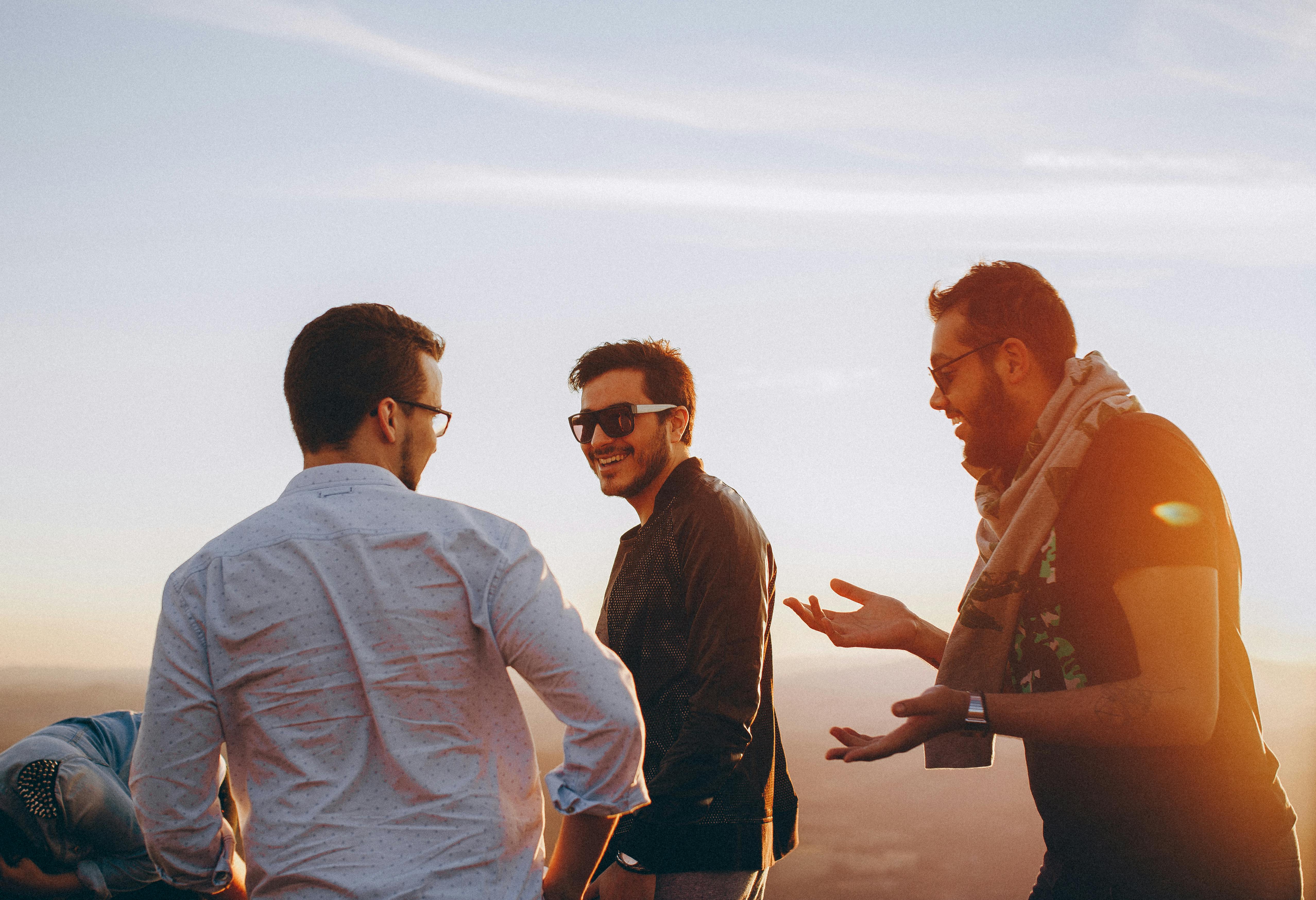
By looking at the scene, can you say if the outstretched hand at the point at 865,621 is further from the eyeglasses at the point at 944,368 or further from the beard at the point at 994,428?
the eyeglasses at the point at 944,368

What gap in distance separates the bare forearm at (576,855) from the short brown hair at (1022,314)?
1.86 meters

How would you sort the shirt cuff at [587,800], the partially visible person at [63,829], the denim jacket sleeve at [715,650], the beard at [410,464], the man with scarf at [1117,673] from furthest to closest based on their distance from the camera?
the partially visible person at [63,829]
the denim jacket sleeve at [715,650]
the beard at [410,464]
the man with scarf at [1117,673]
the shirt cuff at [587,800]

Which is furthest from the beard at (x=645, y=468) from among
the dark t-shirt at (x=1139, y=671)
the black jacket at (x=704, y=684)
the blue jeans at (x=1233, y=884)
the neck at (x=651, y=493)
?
the blue jeans at (x=1233, y=884)

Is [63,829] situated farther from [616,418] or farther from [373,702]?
[616,418]

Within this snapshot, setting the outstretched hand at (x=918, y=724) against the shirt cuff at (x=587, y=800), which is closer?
the shirt cuff at (x=587, y=800)

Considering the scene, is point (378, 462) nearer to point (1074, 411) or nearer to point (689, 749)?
point (689, 749)

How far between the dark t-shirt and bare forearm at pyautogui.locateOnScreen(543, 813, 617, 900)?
1243mm

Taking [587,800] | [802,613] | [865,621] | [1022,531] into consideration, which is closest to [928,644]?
[865,621]

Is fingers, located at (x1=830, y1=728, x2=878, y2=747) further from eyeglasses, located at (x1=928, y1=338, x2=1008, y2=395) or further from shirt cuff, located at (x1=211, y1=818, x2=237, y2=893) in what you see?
shirt cuff, located at (x1=211, y1=818, x2=237, y2=893)

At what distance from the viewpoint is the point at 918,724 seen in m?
2.20

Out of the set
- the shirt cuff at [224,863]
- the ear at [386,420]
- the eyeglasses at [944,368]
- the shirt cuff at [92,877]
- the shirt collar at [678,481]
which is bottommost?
the shirt cuff at [92,877]

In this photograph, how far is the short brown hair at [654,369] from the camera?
12.2 ft

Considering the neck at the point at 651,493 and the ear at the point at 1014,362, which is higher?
the ear at the point at 1014,362

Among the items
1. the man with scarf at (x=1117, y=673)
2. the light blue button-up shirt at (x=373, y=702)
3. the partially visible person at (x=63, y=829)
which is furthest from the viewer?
the partially visible person at (x=63, y=829)
